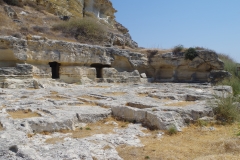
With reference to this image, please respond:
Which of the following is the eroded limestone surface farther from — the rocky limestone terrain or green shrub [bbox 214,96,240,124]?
green shrub [bbox 214,96,240,124]

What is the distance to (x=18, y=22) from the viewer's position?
18391 millimetres

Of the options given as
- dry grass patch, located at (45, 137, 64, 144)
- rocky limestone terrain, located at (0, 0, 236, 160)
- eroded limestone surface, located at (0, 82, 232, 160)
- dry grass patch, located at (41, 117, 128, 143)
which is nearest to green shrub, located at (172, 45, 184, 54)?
rocky limestone terrain, located at (0, 0, 236, 160)

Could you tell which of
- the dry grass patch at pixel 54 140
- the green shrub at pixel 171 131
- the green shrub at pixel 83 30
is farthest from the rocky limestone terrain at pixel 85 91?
the green shrub at pixel 83 30

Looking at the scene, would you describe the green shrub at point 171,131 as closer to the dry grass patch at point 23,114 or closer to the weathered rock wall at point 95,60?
the dry grass patch at point 23,114

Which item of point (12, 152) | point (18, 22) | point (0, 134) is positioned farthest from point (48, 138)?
point (18, 22)

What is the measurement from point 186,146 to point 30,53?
454 inches

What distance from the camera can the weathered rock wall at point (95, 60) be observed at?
43.3ft

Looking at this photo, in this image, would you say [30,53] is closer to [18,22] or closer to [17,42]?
[17,42]

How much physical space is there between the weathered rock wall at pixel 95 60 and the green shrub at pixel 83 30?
3.28m

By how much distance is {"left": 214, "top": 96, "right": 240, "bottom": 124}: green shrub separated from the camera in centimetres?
607

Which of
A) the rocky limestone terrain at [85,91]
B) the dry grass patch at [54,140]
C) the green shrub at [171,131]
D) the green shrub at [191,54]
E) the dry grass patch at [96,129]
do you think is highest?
the green shrub at [191,54]

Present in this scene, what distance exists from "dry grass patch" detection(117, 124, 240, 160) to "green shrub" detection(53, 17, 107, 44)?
15.4 metres

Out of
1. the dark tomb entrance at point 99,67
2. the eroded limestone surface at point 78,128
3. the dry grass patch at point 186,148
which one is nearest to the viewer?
the eroded limestone surface at point 78,128

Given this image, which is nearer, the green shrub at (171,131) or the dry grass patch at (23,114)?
the green shrub at (171,131)
